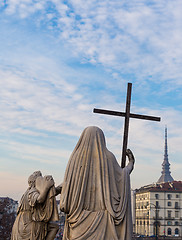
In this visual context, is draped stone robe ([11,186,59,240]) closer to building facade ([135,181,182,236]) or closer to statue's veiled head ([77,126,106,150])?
statue's veiled head ([77,126,106,150])

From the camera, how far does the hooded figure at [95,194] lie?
6293mm

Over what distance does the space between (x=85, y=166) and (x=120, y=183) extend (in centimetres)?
70

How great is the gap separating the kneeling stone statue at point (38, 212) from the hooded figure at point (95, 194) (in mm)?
1174

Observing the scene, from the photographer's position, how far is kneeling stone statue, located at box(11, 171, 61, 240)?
7.63 m

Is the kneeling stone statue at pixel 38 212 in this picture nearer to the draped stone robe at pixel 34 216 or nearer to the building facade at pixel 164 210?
the draped stone robe at pixel 34 216

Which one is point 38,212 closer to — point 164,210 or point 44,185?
point 44,185

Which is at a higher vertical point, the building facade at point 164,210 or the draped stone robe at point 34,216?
the building facade at point 164,210

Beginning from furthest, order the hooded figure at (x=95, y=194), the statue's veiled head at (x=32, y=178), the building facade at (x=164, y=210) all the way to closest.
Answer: the building facade at (x=164, y=210)
the statue's veiled head at (x=32, y=178)
the hooded figure at (x=95, y=194)

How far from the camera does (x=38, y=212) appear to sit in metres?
7.85

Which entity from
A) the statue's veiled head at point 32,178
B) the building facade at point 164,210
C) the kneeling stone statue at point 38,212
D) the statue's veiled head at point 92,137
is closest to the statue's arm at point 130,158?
the statue's veiled head at point 92,137

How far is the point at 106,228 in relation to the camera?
630 cm

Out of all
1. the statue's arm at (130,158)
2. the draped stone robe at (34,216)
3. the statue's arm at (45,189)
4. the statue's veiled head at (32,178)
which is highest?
the statue's arm at (130,158)

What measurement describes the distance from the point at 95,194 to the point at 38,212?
1821mm

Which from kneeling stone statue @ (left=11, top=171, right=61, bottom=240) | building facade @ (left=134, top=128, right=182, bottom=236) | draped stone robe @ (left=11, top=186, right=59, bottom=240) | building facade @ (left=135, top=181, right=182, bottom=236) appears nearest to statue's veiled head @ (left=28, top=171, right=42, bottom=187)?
kneeling stone statue @ (left=11, top=171, right=61, bottom=240)
